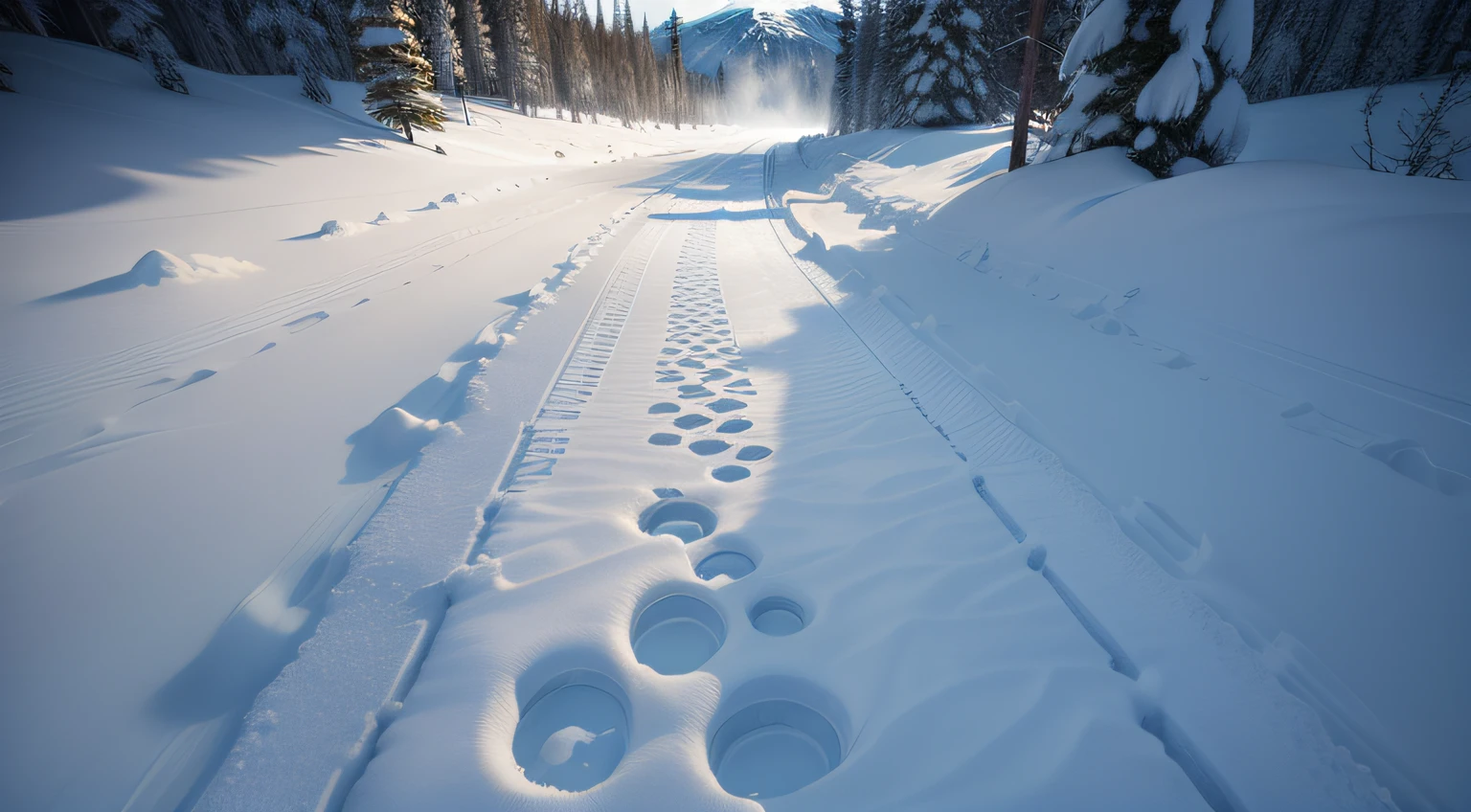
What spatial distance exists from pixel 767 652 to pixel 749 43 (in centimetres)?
20053

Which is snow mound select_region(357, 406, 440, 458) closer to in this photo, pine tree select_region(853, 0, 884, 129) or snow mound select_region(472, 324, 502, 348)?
snow mound select_region(472, 324, 502, 348)

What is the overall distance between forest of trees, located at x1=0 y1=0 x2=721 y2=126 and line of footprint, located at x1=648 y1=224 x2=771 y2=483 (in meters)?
16.1

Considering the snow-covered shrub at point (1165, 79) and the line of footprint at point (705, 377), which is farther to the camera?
the snow-covered shrub at point (1165, 79)

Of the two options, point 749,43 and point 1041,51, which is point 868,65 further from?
point 749,43

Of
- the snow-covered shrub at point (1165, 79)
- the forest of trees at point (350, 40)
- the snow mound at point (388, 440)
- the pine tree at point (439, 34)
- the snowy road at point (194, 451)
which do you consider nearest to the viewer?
the snowy road at point (194, 451)

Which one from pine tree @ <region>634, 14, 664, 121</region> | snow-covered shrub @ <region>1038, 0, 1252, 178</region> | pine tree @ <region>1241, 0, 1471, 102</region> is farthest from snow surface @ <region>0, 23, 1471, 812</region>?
pine tree @ <region>634, 14, 664, 121</region>

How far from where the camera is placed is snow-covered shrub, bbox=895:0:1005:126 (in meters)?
16.3

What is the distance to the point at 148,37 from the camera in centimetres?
1127

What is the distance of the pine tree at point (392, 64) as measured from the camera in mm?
14102

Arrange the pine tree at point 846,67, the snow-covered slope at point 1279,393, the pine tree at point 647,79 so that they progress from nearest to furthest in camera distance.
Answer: the snow-covered slope at point 1279,393 → the pine tree at point 846,67 → the pine tree at point 647,79

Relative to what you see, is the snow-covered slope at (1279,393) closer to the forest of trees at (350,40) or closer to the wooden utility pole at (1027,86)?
the wooden utility pole at (1027,86)

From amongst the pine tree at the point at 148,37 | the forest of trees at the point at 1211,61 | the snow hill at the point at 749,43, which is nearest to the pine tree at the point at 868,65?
the forest of trees at the point at 1211,61

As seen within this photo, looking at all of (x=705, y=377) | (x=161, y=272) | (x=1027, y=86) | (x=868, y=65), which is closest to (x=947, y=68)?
(x=1027, y=86)

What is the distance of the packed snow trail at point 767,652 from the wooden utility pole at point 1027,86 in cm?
817
